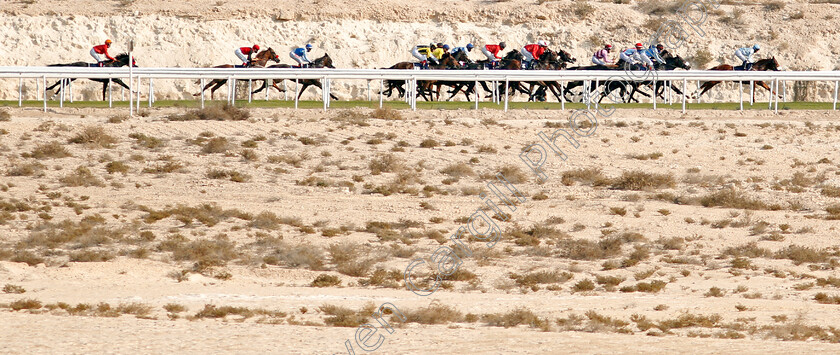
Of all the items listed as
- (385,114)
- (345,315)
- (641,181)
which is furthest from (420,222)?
(385,114)

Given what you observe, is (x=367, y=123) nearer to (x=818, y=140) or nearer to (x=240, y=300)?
(x=818, y=140)

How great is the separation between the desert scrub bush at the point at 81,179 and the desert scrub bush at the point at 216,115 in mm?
3892

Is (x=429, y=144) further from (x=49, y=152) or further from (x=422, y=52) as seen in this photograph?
(x=422, y=52)

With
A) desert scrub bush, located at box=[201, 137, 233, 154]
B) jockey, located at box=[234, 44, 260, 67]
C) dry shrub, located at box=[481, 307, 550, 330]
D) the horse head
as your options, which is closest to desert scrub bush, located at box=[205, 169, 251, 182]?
desert scrub bush, located at box=[201, 137, 233, 154]

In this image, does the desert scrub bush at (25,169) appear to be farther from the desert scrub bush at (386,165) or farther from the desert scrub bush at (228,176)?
the desert scrub bush at (386,165)

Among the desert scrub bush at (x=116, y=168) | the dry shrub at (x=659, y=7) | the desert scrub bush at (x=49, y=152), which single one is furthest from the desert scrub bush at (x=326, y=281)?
the dry shrub at (x=659, y=7)

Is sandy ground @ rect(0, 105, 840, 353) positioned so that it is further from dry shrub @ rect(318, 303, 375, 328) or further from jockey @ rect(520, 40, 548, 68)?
jockey @ rect(520, 40, 548, 68)

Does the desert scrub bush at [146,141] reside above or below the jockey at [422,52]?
below

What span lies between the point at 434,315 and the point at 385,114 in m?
11.5

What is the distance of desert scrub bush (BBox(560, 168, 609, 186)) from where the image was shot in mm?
17406

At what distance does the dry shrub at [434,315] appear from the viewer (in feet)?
33.0

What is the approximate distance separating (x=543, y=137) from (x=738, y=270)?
761 cm

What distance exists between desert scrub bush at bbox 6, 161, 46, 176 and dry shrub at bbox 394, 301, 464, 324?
943cm

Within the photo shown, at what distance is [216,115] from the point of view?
69.1 feet
